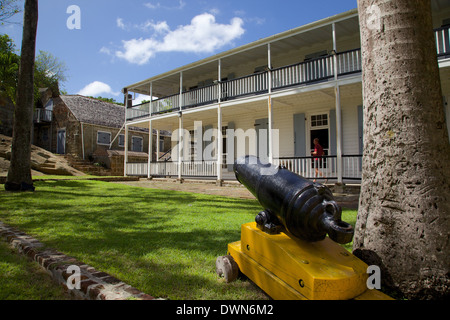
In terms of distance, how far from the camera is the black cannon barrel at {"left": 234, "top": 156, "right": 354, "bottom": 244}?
1.46 metres

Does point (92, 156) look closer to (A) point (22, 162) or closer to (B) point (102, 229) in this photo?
(A) point (22, 162)

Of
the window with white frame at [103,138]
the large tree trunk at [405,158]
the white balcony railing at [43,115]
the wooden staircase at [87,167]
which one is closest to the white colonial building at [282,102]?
the wooden staircase at [87,167]

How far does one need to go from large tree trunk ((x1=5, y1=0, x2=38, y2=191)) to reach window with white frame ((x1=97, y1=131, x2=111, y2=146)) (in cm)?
1799

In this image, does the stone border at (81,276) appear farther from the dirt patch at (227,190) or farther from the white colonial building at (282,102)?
the white colonial building at (282,102)

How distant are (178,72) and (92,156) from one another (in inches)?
519

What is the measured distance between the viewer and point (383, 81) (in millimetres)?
2021

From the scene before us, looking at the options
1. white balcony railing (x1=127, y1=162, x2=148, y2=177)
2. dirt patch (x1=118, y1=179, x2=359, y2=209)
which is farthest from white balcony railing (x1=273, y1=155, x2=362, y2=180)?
white balcony railing (x1=127, y1=162, x2=148, y2=177)

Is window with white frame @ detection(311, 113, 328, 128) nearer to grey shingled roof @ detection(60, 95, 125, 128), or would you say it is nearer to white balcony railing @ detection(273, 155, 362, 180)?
white balcony railing @ detection(273, 155, 362, 180)

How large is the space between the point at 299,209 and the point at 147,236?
8.25ft

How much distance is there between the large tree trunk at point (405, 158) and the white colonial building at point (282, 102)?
7.53 metres

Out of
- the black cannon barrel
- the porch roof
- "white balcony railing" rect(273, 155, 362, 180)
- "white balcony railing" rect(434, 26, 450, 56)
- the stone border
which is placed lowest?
the stone border

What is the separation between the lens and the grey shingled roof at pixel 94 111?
24.8 meters

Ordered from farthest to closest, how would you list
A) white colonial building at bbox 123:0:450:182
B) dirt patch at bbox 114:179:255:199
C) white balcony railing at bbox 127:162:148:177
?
white balcony railing at bbox 127:162:148:177
white colonial building at bbox 123:0:450:182
dirt patch at bbox 114:179:255:199
